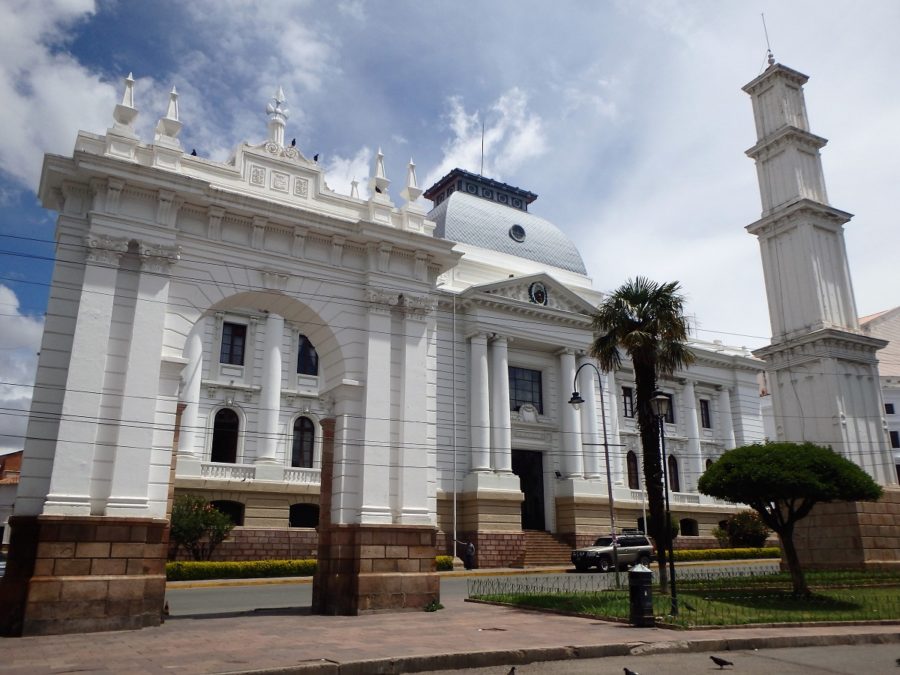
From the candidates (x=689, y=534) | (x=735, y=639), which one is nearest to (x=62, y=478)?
(x=735, y=639)

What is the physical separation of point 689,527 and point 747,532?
10.6 ft

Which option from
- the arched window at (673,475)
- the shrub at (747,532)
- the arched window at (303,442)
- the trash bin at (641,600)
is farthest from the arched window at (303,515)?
the shrub at (747,532)

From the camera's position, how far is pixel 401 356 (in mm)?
18641

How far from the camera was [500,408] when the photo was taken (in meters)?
35.0

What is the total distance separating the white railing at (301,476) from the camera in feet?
103

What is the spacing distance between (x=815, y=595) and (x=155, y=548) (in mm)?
15237

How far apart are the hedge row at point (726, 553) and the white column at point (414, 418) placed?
22.1 metres

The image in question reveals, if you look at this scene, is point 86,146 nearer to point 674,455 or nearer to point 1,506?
point 674,455

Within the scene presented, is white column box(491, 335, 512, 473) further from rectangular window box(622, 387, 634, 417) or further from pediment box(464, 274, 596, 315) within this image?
rectangular window box(622, 387, 634, 417)

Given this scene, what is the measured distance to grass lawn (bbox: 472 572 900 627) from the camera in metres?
14.5

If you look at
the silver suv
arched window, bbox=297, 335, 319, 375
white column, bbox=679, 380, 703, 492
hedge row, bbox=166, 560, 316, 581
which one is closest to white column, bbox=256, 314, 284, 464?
arched window, bbox=297, 335, 319, 375

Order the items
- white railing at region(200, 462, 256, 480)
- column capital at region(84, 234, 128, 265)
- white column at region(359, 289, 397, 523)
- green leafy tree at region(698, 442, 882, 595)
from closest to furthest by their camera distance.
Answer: column capital at region(84, 234, 128, 265), white column at region(359, 289, 397, 523), green leafy tree at region(698, 442, 882, 595), white railing at region(200, 462, 256, 480)

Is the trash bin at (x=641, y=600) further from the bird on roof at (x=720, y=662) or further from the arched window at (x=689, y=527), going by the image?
the arched window at (x=689, y=527)

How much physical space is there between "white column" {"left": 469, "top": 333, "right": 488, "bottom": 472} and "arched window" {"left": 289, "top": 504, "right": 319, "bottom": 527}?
24.4 feet
